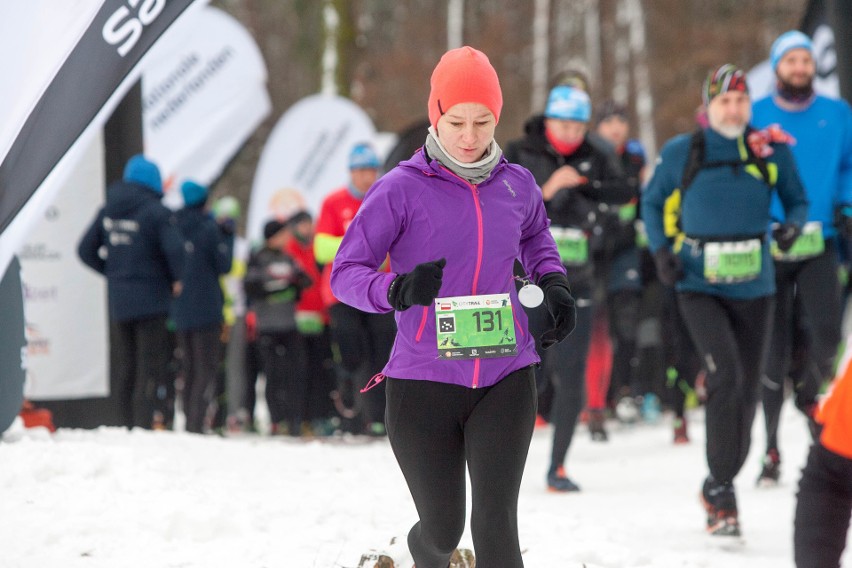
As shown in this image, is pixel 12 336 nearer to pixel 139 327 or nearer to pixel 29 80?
pixel 29 80

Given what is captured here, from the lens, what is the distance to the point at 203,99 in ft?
46.3

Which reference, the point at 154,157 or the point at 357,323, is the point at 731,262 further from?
the point at 154,157

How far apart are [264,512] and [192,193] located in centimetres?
525

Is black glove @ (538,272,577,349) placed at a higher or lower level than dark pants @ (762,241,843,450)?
higher

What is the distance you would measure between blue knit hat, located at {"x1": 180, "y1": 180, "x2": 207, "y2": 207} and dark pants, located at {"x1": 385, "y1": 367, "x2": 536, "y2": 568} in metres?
6.72

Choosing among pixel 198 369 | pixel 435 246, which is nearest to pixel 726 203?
pixel 435 246

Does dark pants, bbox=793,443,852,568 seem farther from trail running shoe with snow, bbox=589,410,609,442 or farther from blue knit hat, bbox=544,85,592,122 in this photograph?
trail running shoe with snow, bbox=589,410,609,442

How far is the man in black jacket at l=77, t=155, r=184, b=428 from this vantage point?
8945 mm

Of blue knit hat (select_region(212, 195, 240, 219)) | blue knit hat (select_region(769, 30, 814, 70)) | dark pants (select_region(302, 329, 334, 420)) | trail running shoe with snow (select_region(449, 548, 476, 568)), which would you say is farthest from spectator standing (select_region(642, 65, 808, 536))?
blue knit hat (select_region(212, 195, 240, 219))

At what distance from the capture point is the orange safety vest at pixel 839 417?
2.70 metres

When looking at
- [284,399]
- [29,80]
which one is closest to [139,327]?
[284,399]

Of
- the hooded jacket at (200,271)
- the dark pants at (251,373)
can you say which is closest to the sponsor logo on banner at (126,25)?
the hooded jacket at (200,271)

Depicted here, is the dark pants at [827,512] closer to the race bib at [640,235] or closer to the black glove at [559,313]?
the black glove at [559,313]

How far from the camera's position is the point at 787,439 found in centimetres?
919
